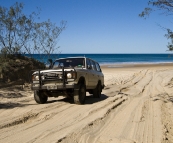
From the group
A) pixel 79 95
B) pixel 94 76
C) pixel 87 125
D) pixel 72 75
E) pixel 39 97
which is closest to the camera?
pixel 87 125

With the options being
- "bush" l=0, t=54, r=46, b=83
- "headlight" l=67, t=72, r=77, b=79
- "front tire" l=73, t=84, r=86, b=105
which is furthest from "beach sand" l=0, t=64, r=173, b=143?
"bush" l=0, t=54, r=46, b=83

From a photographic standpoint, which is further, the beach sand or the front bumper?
the front bumper

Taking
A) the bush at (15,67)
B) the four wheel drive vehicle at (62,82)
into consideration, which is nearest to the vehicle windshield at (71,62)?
the four wheel drive vehicle at (62,82)

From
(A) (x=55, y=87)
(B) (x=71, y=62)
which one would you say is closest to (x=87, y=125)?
(A) (x=55, y=87)

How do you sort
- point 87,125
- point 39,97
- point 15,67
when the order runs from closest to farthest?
point 87,125 < point 39,97 < point 15,67

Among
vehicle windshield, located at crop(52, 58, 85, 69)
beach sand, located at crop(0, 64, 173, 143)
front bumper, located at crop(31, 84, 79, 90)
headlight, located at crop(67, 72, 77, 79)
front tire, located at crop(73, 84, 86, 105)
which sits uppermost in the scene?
vehicle windshield, located at crop(52, 58, 85, 69)

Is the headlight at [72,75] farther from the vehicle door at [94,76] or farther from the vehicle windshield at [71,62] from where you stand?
the vehicle door at [94,76]

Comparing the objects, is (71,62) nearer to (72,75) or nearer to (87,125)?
(72,75)

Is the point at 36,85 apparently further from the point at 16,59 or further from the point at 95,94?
the point at 16,59

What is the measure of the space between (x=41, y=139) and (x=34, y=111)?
282cm

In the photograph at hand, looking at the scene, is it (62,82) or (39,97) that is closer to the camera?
(62,82)

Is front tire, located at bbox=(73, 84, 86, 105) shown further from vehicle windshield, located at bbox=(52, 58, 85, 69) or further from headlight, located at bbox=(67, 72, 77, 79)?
vehicle windshield, located at bbox=(52, 58, 85, 69)

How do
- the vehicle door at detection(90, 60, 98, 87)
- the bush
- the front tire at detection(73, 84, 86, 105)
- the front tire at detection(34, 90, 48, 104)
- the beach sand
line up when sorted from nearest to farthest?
the beach sand
the front tire at detection(73, 84, 86, 105)
the front tire at detection(34, 90, 48, 104)
the vehicle door at detection(90, 60, 98, 87)
the bush

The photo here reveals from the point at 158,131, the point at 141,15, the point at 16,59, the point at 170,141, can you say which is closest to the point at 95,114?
the point at 158,131
